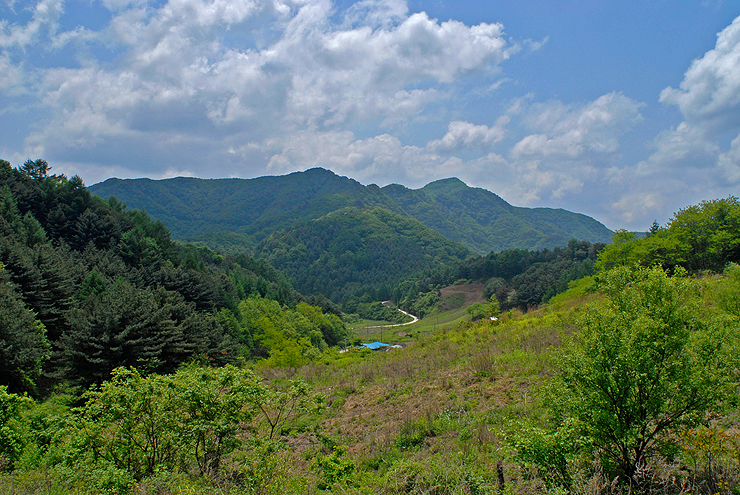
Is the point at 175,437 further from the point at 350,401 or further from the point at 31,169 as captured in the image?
the point at 31,169

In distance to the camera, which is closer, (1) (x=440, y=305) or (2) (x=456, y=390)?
(2) (x=456, y=390)

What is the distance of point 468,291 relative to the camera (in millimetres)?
124438

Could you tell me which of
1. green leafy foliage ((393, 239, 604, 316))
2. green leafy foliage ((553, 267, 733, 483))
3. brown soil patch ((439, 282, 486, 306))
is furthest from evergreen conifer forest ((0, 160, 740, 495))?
brown soil patch ((439, 282, 486, 306))

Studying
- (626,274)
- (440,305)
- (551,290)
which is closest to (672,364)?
(626,274)

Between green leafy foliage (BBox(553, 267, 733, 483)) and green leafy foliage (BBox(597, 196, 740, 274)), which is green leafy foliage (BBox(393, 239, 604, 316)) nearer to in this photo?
green leafy foliage (BBox(597, 196, 740, 274))

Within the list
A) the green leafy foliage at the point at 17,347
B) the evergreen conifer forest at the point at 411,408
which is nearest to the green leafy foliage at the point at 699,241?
the evergreen conifer forest at the point at 411,408

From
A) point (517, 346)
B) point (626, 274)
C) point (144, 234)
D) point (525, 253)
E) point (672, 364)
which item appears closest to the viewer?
point (672, 364)

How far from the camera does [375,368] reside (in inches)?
806

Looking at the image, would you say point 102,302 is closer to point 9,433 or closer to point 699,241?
point 9,433

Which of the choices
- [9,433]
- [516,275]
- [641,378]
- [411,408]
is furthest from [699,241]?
[516,275]

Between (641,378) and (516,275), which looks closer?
(641,378)

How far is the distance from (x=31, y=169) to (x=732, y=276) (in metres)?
84.1

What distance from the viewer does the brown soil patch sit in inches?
4626

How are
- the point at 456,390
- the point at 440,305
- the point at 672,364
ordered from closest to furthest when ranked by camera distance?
the point at 672,364
the point at 456,390
the point at 440,305
